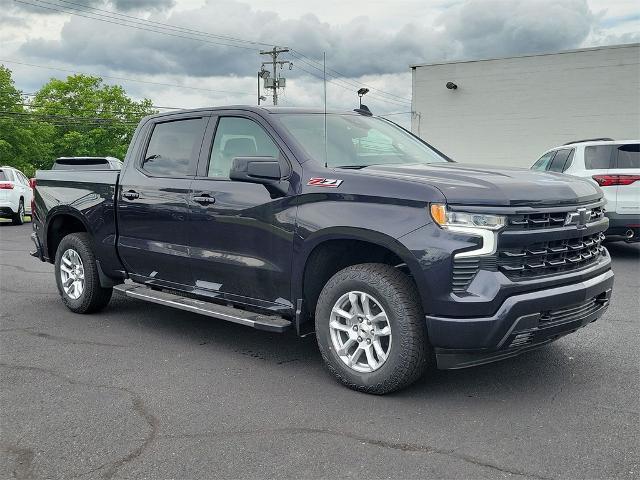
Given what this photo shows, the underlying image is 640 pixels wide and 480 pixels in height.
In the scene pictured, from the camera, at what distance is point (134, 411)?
4.02 metres

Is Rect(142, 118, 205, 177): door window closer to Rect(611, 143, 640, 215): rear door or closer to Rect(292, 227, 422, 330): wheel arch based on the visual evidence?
Rect(292, 227, 422, 330): wheel arch

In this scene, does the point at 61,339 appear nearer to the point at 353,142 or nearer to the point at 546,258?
the point at 353,142

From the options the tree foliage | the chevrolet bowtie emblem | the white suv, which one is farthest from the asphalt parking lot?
the tree foliage

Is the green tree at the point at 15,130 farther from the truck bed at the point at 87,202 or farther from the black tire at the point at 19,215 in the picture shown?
the truck bed at the point at 87,202

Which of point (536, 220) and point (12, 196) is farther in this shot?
point (12, 196)

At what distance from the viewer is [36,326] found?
6.21 m

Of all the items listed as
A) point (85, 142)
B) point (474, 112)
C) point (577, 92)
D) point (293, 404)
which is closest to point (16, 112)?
point (85, 142)

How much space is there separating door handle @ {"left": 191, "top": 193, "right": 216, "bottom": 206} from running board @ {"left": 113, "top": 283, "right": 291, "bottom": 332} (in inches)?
31.2

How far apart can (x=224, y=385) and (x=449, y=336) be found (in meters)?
1.57

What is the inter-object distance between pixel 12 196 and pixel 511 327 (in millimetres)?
18224

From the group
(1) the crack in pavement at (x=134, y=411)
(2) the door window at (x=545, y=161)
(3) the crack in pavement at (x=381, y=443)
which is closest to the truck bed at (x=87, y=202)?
(1) the crack in pavement at (x=134, y=411)

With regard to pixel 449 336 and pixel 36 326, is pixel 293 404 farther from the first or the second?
pixel 36 326

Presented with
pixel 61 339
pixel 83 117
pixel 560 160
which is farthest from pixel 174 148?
pixel 83 117

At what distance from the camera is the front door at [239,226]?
474cm
